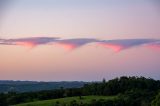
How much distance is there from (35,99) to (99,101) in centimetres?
2090

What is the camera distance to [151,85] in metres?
97.1

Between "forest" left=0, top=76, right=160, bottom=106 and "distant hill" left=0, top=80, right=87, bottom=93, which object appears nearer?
"forest" left=0, top=76, right=160, bottom=106

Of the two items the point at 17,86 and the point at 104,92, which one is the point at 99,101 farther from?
the point at 17,86

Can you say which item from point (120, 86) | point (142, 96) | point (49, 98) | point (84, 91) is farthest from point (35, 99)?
point (142, 96)

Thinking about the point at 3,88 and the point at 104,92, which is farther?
the point at 3,88

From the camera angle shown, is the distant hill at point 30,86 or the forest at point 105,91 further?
the distant hill at point 30,86

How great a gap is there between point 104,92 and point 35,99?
1404 centimetres

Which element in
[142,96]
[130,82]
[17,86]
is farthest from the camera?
[17,86]

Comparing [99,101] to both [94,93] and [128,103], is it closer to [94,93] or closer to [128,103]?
[128,103]

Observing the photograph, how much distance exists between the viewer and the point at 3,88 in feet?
380

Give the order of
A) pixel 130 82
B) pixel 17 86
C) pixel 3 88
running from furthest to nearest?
pixel 17 86
pixel 3 88
pixel 130 82

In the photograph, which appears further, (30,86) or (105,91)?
(30,86)

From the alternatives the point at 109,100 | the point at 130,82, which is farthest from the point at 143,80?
the point at 109,100

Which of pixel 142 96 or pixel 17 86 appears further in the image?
pixel 17 86
